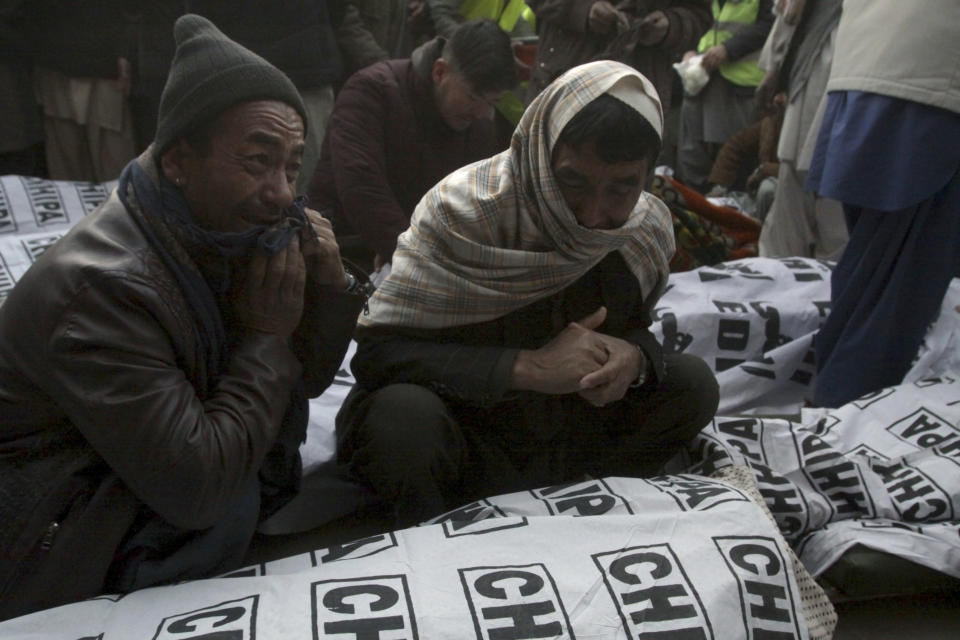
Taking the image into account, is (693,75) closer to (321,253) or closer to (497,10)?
(497,10)

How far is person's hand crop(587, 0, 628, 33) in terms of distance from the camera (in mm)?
3104

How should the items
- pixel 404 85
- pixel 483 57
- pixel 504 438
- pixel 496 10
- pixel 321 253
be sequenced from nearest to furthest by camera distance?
pixel 321 253 → pixel 504 438 → pixel 483 57 → pixel 404 85 → pixel 496 10

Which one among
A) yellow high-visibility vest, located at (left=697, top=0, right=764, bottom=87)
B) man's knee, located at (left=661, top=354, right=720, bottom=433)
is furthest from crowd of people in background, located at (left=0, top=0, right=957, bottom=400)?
man's knee, located at (left=661, top=354, right=720, bottom=433)

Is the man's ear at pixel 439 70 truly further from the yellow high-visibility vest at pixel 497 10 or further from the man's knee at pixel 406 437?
the man's knee at pixel 406 437

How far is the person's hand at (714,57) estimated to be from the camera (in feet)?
16.3

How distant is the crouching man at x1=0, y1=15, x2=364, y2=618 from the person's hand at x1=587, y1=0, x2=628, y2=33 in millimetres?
1936

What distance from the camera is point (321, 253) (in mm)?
1555

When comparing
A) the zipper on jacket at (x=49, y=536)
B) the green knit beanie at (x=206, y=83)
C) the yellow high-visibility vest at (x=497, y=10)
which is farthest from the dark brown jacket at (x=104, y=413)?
the yellow high-visibility vest at (x=497, y=10)

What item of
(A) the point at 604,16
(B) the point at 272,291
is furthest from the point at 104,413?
(A) the point at 604,16

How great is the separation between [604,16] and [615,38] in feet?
0.30

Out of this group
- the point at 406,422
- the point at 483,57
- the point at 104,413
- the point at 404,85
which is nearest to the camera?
the point at 104,413

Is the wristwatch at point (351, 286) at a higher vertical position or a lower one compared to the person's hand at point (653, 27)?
lower

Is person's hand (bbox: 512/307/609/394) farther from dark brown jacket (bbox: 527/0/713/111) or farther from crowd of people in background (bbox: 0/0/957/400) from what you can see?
dark brown jacket (bbox: 527/0/713/111)

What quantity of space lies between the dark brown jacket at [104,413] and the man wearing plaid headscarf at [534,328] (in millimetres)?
372
